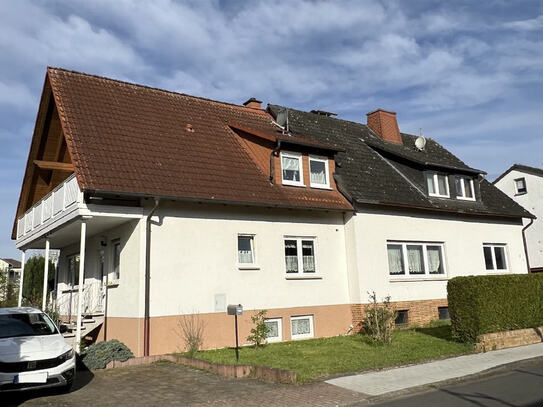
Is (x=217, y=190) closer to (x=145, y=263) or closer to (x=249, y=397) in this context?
(x=145, y=263)

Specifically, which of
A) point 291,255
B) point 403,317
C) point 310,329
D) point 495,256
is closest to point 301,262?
point 291,255

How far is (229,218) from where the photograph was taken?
47.1ft

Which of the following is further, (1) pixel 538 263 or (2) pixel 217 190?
(1) pixel 538 263

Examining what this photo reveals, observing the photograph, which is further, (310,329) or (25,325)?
(310,329)

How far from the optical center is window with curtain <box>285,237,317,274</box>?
50.7ft

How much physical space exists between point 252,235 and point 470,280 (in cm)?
624

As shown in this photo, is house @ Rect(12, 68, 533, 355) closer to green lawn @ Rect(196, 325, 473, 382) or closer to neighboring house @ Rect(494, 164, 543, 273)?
green lawn @ Rect(196, 325, 473, 382)

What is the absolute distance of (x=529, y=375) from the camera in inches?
373

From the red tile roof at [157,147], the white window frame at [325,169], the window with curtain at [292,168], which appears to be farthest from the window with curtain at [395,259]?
the window with curtain at [292,168]

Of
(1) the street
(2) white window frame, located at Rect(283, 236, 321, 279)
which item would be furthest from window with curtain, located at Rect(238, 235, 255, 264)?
(1) the street

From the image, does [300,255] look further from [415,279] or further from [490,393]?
[490,393]

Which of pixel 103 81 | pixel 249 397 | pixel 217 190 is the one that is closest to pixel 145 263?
pixel 217 190

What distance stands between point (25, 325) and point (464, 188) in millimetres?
17634

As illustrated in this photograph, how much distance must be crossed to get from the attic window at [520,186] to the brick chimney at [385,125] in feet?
50.9
